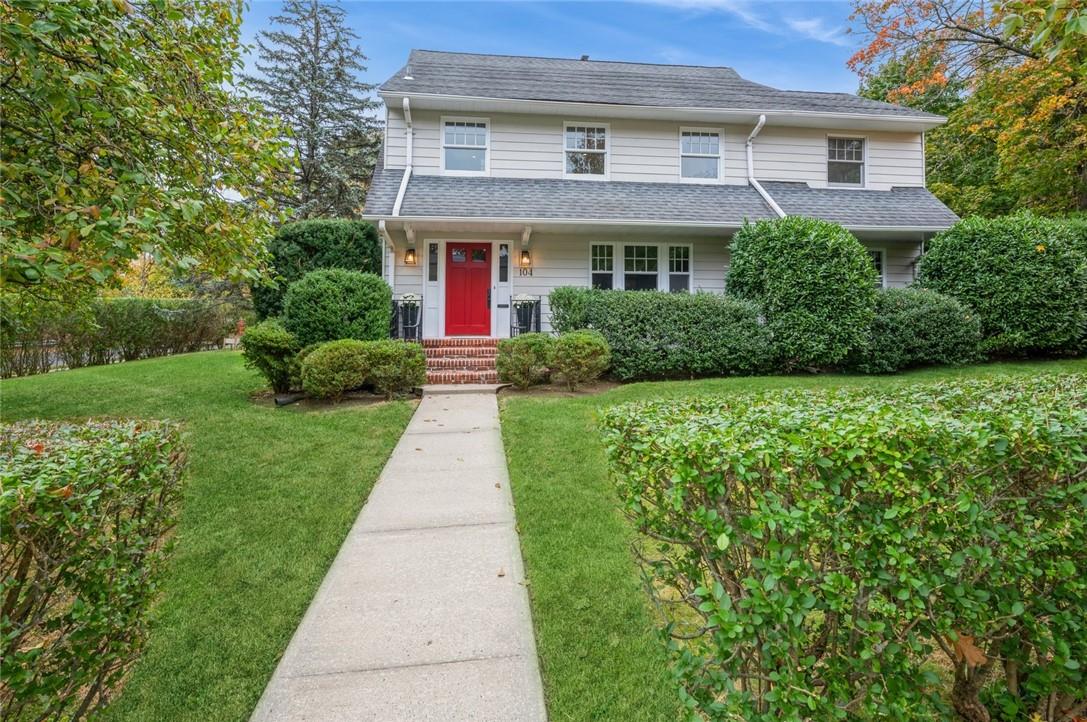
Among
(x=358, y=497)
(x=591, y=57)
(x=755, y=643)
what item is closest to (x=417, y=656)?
(x=755, y=643)

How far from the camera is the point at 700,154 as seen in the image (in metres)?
12.2

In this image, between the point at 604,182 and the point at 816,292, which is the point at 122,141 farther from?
the point at 604,182

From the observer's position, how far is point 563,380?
861 centimetres

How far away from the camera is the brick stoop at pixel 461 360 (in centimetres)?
888

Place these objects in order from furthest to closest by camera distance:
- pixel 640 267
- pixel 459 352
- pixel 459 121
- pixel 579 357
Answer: pixel 640 267 → pixel 459 121 → pixel 459 352 → pixel 579 357

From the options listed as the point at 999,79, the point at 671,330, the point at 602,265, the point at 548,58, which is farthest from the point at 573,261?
the point at 999,79

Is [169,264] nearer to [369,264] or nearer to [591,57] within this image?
[369,264]

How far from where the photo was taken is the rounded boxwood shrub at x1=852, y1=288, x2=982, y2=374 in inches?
352

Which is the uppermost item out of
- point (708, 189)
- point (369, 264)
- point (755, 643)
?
point (708, 189)

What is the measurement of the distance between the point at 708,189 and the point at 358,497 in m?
10.8

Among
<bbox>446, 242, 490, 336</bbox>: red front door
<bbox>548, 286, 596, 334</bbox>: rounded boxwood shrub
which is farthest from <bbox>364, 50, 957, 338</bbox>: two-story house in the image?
<bbox>548, 286, 596, 334</bbox>: rounded boxwood shrub

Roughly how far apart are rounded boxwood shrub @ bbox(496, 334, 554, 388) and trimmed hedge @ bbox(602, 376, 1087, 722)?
19.8 feet

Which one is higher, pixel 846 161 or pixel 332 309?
pixel 846 161

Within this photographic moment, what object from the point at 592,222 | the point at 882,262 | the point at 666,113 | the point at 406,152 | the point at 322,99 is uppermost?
the point at 322,99
